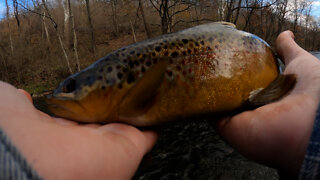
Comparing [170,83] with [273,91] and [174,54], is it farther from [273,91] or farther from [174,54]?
[273,91]

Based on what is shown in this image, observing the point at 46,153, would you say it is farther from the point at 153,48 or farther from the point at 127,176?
the point at 153,48

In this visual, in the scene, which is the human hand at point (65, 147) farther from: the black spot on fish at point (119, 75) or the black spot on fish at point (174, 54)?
the black spot on fish at point (174, 54)

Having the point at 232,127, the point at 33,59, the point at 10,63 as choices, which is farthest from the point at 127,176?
the point at 33,59

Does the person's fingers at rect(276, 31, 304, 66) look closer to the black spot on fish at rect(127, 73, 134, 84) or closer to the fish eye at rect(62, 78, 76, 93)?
the black spot on fish at rect(127, 73, 134, 84)

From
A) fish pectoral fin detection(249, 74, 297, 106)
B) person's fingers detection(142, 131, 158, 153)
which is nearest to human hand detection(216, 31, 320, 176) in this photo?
fish pectoral fin detection(249, 74, 297, 106)

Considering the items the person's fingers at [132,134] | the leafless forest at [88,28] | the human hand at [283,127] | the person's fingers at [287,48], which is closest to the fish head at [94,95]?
the person's fingers at [132,134]
